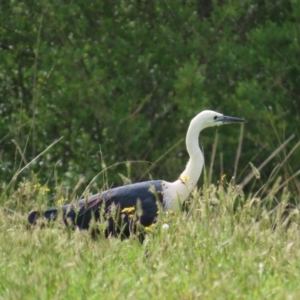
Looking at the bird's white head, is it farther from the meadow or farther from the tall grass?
the meadow

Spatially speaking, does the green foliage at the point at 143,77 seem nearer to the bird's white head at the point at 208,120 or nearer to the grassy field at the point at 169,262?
the bird's white head at the point at 208,120

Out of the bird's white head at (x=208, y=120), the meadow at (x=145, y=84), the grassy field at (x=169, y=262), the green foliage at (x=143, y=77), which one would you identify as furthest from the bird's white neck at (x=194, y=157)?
the green foliage at (x=143, y=77)

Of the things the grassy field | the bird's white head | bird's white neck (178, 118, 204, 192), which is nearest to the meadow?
the bird's white head

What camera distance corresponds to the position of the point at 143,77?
1251 cm

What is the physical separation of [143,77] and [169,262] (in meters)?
7.90

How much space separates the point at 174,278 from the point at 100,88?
8017 millimetres

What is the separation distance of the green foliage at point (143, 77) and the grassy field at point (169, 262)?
6693 mm

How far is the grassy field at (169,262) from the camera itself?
13.7 ft

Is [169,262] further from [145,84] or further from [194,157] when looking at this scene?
[145,84]

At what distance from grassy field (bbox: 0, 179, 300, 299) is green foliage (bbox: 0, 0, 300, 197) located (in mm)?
6693

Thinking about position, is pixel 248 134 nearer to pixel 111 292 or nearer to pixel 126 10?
pixel 126 10

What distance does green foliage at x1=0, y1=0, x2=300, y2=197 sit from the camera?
1184cm

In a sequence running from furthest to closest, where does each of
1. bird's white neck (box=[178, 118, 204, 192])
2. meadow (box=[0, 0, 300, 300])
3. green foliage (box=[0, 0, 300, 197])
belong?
green foliage (box=[0, 0, 300, 197]) < meadow (box=[0, 0, 300, 300]) < bird's white neck (box=[178, 118, 204, 192])

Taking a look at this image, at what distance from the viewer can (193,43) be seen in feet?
39.8
